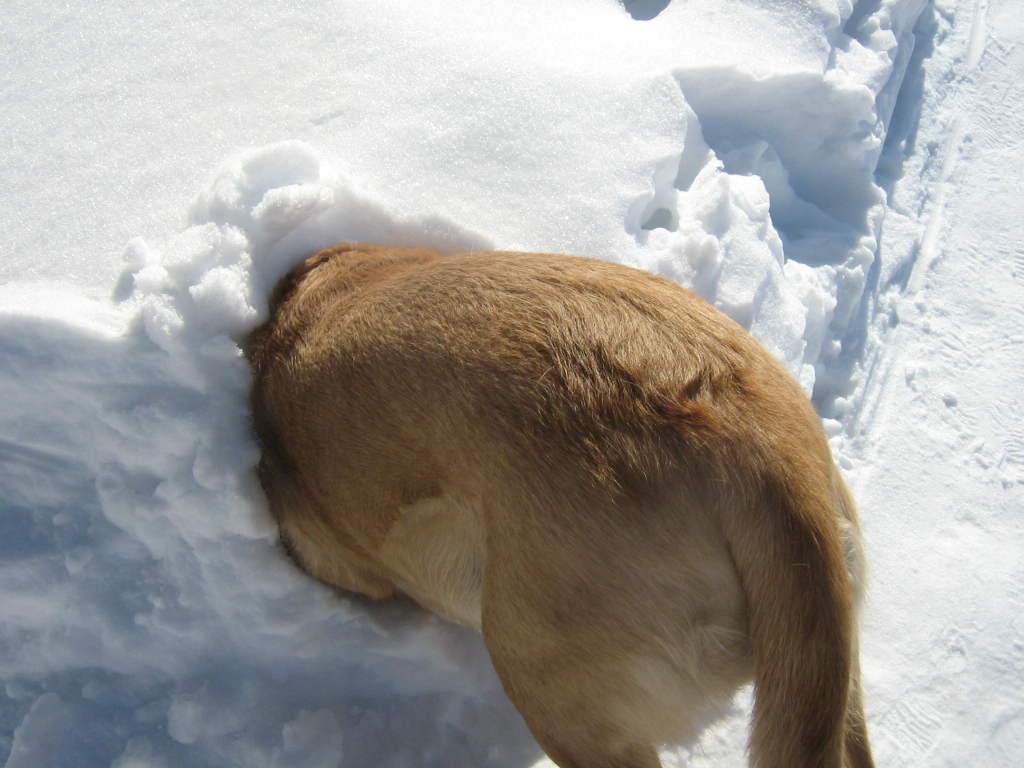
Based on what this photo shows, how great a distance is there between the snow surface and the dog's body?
19.8 inches

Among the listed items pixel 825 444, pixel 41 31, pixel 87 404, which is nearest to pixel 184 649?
pixel 87 404

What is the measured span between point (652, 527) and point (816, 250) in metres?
2.27

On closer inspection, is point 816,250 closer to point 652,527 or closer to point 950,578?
point 950,578

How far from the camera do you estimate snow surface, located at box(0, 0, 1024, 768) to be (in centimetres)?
207

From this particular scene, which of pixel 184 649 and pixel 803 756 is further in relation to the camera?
pixel 184 649

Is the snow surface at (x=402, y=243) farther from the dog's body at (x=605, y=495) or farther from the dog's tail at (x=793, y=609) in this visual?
the dog's tail at (x=793, y=609)

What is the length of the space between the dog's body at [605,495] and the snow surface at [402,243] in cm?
50

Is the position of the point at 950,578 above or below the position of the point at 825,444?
below

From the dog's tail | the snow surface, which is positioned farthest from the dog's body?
the snow surface

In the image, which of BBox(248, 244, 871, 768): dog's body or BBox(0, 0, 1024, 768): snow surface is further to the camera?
BBox(0, 0, 1024, 768): snow surface

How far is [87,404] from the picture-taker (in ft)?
6.79

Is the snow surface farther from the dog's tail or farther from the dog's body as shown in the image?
the dog's tail

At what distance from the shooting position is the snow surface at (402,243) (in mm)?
2074

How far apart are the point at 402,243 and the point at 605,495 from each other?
4.60 feet
